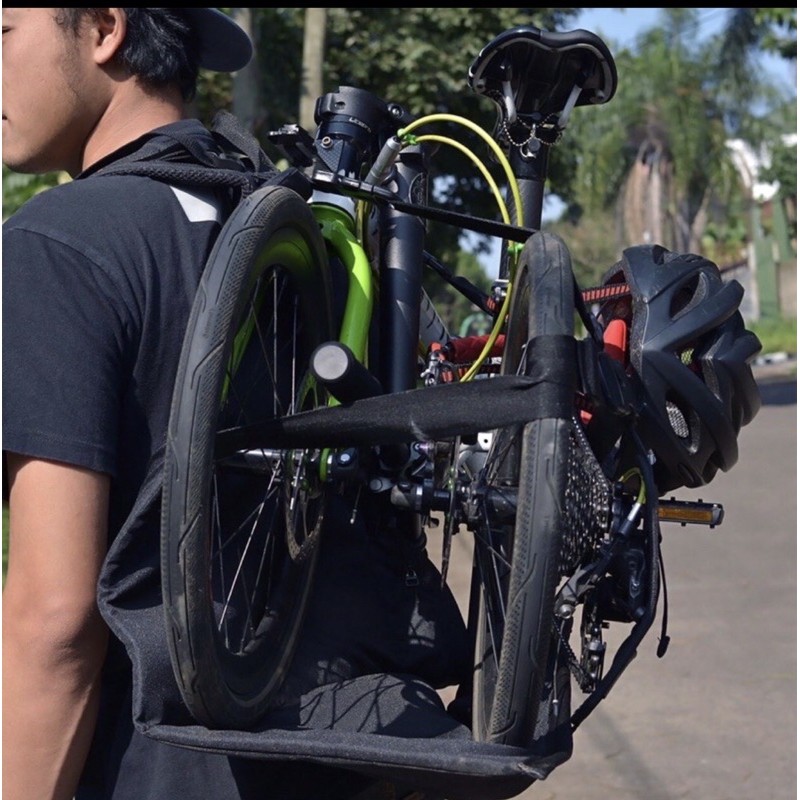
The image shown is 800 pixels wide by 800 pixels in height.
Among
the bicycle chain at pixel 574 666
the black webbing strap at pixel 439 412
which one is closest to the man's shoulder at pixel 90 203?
the black webbing strap at pixel 439 412

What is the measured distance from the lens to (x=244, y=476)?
6.70ft

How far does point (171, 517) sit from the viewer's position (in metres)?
1.69

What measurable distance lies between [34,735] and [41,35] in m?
1.14

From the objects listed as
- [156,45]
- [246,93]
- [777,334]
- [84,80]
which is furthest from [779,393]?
[84,80]

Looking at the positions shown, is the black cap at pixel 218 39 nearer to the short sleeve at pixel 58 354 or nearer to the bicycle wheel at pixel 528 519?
the short sleeve at pixel 58 354

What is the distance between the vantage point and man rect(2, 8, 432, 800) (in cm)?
195

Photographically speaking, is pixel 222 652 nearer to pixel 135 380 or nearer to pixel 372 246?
pixel 135 380

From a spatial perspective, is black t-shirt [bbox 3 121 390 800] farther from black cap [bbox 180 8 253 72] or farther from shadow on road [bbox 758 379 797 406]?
shadow on road [bbox 758 379 797 406]

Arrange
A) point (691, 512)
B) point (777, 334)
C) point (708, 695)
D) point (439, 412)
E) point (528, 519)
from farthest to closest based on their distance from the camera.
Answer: point (777, 334) < point (708, 695) < point (691, 512) < point (439, 412) < point (528, 519)

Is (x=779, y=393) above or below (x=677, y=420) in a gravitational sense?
above

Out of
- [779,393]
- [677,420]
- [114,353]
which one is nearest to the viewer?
[114,353]

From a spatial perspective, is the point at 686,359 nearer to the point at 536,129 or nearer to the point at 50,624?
the point at 536,129

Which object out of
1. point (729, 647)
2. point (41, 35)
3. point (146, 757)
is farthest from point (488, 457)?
point (729, 647)

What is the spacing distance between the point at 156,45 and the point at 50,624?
1019 millimetres
